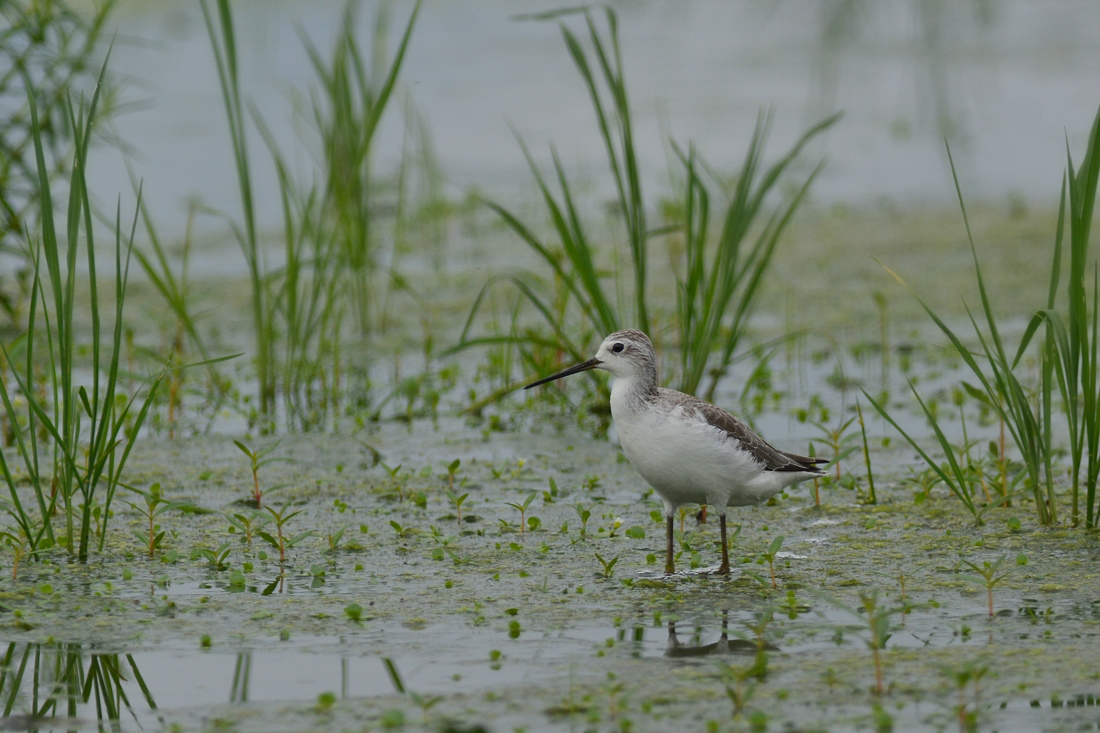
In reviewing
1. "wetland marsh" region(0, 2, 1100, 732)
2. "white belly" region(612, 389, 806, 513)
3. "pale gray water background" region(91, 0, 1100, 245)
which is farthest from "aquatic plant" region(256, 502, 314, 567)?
"pale gray water background" region(91, 0, 1100, 245)

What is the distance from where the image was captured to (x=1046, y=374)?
530 centimetres

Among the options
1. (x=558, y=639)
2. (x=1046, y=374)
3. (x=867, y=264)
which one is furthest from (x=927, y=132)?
(x=558, y=639)

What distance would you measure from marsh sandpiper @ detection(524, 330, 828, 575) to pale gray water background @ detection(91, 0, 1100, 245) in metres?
7.21

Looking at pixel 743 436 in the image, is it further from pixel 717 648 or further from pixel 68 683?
pixel 68 683

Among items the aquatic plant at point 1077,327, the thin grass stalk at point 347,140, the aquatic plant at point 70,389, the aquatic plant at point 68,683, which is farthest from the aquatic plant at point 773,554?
the thin grass stalk at point 347,140

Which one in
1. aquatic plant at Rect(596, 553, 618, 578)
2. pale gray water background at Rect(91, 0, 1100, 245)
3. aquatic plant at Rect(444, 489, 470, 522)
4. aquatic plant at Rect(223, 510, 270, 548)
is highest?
pale gray water background at Rect(91, 0, 1100, 245)

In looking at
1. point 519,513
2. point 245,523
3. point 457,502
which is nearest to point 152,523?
point 245,523

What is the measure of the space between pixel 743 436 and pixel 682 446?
0.36 metres

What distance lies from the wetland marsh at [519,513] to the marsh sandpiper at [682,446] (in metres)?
0.26

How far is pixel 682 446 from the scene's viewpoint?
5199 millimetres

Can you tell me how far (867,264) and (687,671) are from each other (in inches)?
316

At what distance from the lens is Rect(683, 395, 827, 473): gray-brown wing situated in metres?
5.38

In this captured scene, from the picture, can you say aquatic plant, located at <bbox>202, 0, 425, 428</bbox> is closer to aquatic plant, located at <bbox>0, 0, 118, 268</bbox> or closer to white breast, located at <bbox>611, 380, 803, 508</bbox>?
aquatic plant, located at <bbox>0, 0, 118, 268</bbox>

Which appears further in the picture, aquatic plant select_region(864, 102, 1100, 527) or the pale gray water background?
the pale gray water background
